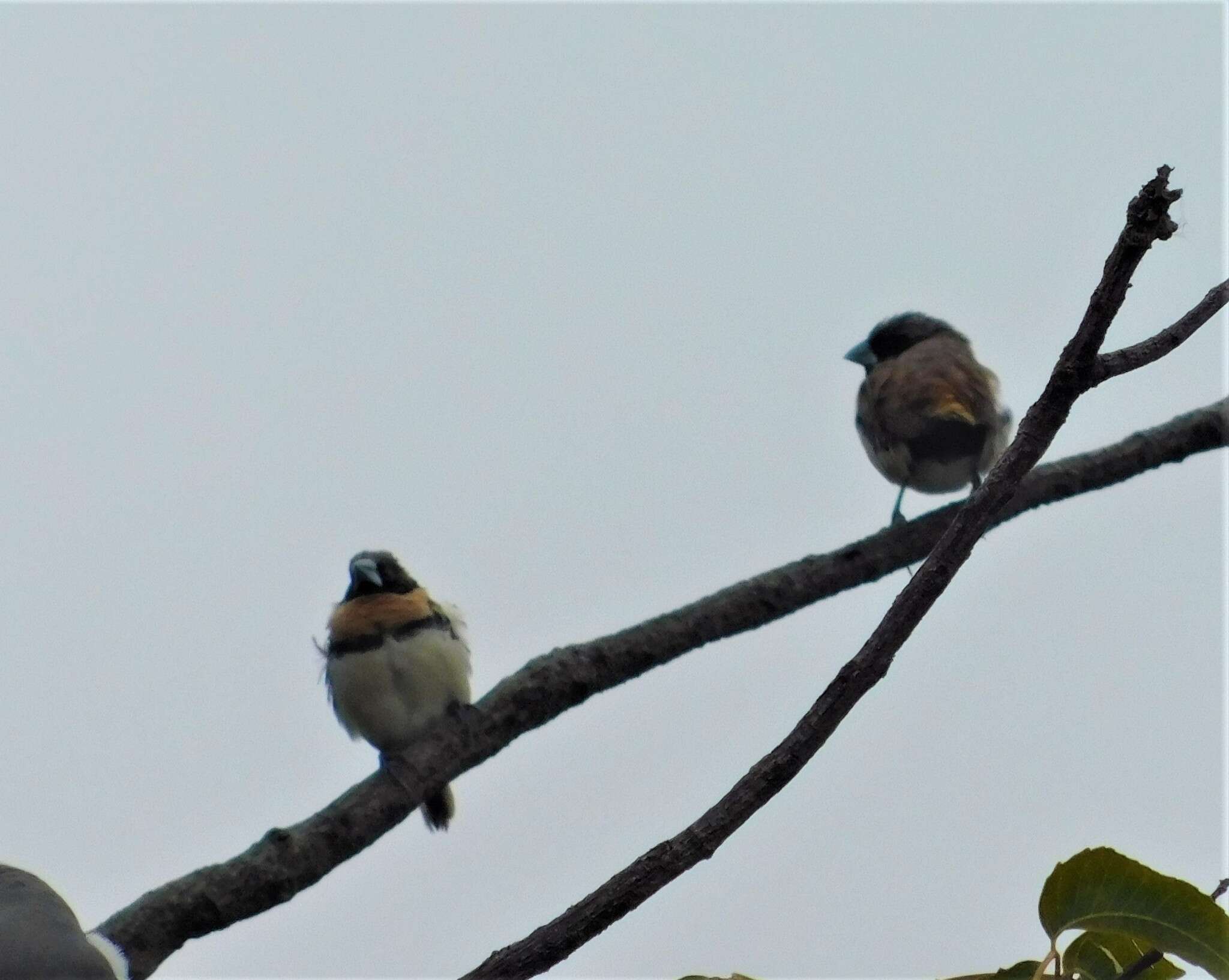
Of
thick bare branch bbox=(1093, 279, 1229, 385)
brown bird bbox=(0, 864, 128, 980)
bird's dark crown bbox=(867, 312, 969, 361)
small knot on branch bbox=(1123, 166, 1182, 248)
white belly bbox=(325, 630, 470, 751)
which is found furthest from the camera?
bird's dark crown bbox=(867, 312, 969, 361)

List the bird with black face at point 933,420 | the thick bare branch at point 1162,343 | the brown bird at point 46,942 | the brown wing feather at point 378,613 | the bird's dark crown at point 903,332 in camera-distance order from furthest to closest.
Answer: the bird's dark crown at point 903,332 → the brown wing feather at point 378,613 → the bird with black face at point 933,420 → the brown bird at point 46,942 → the thick bare branch at point 1162,343

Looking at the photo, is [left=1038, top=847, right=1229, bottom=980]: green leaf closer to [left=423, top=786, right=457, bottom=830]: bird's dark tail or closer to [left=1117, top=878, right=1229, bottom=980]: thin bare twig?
[left=1117, top=878, right=1229, bottom=980]: thin bare twig

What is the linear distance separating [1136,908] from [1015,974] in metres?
0.21

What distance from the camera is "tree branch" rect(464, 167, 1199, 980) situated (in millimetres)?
2104

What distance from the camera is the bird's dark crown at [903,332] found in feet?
24.9

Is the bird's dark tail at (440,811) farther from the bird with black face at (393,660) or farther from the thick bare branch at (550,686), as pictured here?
the thick bare branch at (550,686)

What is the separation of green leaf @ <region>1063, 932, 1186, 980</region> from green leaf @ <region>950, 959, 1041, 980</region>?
0.25 feet

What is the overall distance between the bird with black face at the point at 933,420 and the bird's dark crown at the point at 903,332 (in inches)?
17.4

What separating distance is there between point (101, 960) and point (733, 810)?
1.68 m

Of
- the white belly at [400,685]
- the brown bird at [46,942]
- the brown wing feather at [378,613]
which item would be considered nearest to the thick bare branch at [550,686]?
the brown bird at [46,942]

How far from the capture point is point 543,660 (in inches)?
163

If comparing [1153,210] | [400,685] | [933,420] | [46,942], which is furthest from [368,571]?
[1153,210]

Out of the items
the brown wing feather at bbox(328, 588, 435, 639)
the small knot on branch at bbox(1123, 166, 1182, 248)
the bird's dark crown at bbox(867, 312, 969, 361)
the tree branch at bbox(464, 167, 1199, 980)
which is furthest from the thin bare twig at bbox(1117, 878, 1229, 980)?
the bird's dark crown at bbox(867, 312, 969, 361)

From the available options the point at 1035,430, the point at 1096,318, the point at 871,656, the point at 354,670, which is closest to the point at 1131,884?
the point at 871,656
